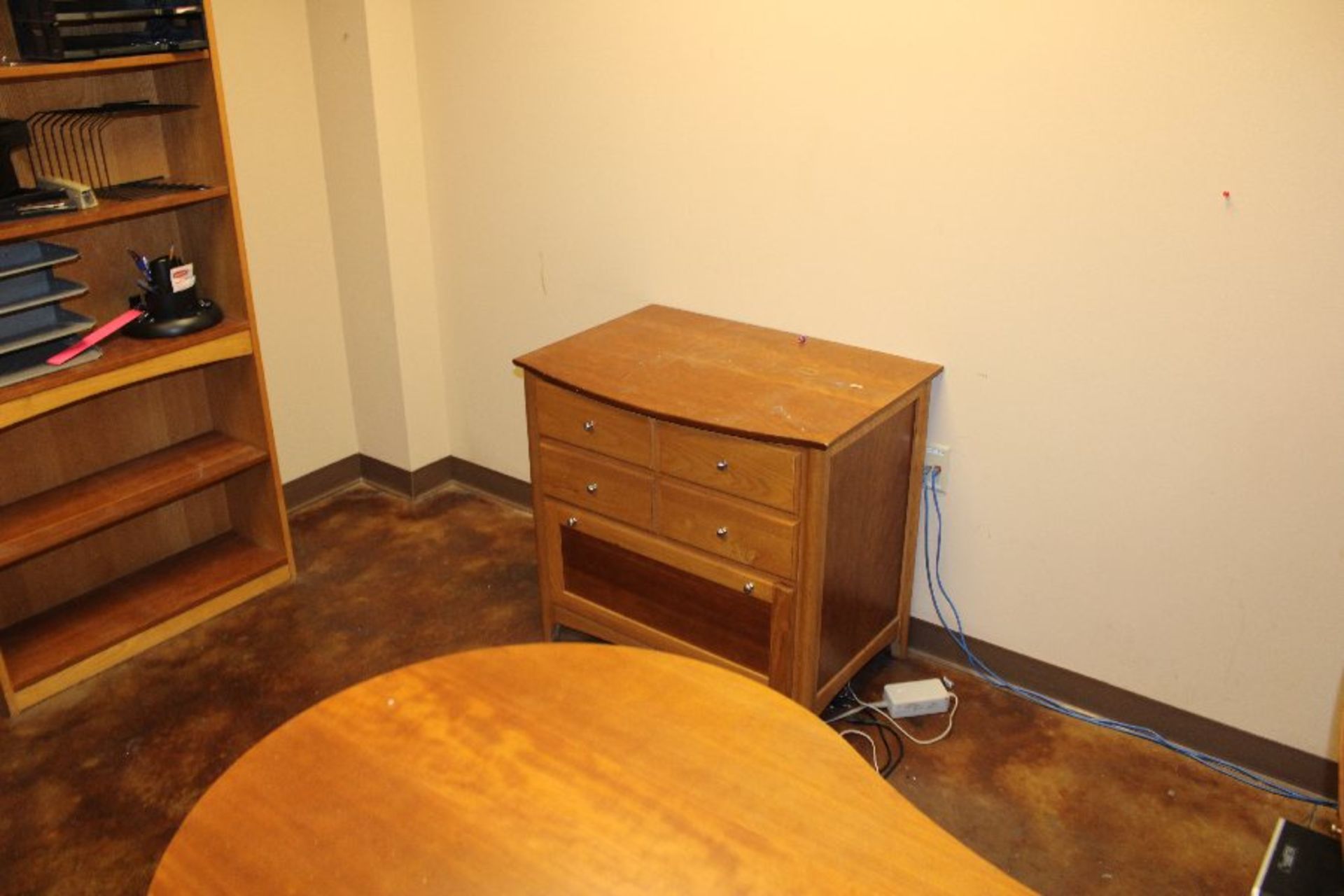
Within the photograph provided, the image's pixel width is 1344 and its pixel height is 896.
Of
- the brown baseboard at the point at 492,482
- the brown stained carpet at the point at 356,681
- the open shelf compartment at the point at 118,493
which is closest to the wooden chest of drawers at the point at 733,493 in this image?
the brown stained carpet at the point at 356,681

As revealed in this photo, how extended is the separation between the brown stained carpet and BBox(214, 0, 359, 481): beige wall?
0.53 meters

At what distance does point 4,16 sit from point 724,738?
88.7 inches

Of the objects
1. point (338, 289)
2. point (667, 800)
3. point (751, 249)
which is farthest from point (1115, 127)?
point (338, 289)

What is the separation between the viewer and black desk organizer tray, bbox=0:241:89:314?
2504mm

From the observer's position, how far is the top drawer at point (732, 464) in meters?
2.24

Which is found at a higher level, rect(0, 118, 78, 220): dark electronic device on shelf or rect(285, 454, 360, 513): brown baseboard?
rect(0, 118, 78, 220): dark electronic device on shelf

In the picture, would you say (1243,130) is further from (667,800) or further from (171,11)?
(171,11)

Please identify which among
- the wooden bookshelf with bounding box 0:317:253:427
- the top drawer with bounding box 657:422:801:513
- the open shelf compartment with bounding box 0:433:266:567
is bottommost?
the open shelf compartment with bounding box 0:433:266:567

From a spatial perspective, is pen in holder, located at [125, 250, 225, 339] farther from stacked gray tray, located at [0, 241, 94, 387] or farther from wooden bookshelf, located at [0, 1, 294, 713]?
stacked gray tray, located at [0, 241, 94, 387]

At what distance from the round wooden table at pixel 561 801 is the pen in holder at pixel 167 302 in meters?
1.53

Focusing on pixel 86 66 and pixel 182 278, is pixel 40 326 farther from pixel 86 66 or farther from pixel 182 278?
pixel 86 66

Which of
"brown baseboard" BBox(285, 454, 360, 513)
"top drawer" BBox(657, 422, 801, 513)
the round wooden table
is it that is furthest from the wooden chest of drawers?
"brown baseboard" BBox(285, 454, 360, 513)

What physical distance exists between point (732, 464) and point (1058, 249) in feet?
2.65

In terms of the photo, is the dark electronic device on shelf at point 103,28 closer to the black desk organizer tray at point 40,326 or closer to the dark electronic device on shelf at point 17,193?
the dark electronic device on shelf at point 17,193
